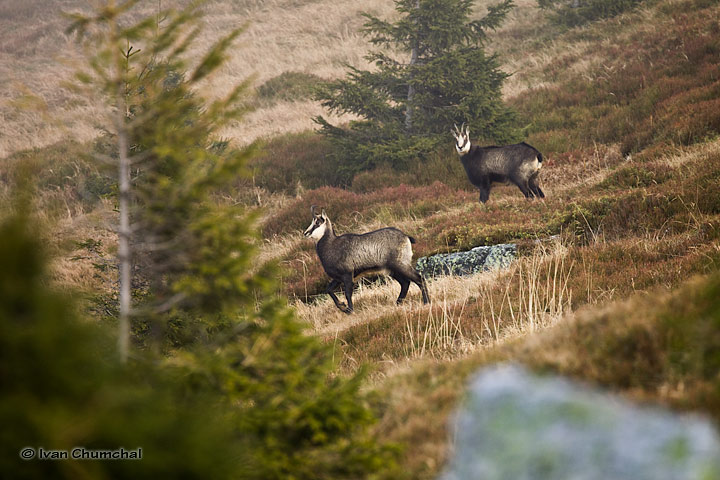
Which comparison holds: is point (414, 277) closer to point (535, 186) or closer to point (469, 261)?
point (469, 261)

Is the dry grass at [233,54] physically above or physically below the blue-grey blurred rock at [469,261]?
below

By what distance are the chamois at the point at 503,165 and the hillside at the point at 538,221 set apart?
21.4 inches

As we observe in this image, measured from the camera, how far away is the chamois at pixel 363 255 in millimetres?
8812

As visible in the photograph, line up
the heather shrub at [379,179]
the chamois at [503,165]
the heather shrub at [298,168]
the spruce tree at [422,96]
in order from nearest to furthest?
the chamois at [503,165] → the heather shrub at [379,179] → the spruce tree at [422,96] → the heather shrub at [298,168]

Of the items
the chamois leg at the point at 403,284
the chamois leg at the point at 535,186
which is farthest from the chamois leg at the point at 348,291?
the chamois leg at the point at 535,186

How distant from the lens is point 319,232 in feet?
30.3

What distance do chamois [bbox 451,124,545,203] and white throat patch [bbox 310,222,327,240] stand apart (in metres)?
4.91

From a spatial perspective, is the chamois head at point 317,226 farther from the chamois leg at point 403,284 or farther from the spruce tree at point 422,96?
the spruce tree at point 422,96

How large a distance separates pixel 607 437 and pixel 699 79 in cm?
1506

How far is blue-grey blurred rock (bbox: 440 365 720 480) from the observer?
5.89ft

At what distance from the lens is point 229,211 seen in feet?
10.5

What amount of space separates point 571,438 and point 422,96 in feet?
49.9

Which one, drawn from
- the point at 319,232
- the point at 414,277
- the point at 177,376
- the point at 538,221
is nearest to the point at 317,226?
the point at 319,232

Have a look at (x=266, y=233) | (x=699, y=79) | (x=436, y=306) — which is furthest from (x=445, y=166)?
(x=436, y=306)
